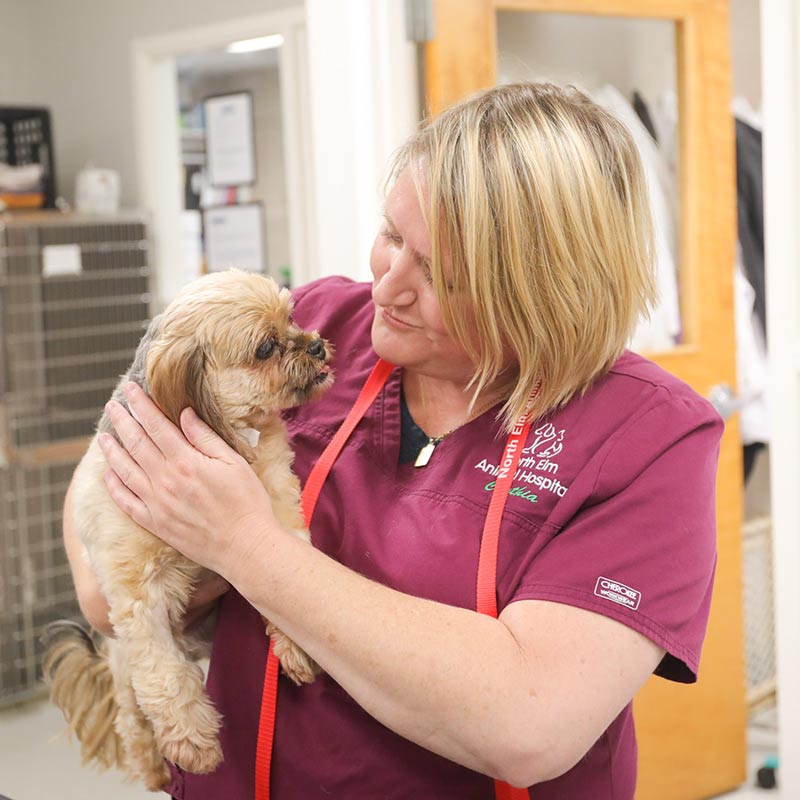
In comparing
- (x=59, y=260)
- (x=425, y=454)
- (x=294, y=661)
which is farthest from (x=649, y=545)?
(x=59, y=260)

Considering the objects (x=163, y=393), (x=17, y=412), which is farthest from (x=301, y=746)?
(x=17, y=412)

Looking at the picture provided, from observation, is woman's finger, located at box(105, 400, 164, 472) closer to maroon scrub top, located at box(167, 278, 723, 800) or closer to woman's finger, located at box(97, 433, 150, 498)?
woman's finger, located at box(97, 433, 150, 498)

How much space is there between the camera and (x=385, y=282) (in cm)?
129

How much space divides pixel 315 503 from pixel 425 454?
0.50ft

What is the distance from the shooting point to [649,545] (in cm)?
113

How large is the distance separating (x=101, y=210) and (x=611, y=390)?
12.9 ft

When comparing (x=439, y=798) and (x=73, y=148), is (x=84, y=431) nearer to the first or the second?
(x=73, y=148)

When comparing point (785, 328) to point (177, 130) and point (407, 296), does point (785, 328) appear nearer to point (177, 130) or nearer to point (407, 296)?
point (407, 296)

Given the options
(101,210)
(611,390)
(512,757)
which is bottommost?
(512,757)

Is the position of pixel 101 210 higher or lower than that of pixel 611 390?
higher

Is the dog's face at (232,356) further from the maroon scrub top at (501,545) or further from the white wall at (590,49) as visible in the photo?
the white wall at (590,49)

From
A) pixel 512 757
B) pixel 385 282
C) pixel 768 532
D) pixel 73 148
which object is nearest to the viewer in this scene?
pixel 512 757

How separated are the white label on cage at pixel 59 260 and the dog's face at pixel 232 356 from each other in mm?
3050

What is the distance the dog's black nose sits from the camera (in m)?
1.35
